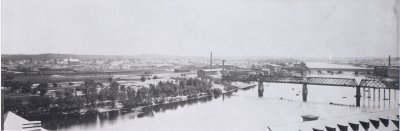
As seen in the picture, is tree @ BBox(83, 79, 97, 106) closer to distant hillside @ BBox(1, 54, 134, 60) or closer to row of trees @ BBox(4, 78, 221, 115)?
row of trees @ BBox(4, 78, 221, 115)

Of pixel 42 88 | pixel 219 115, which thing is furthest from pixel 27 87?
pixel 219 115

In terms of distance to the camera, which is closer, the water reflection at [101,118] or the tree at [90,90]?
the tree at [90,90]

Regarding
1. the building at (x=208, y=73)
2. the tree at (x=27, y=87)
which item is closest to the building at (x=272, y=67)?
the building at (x=208, y=73)

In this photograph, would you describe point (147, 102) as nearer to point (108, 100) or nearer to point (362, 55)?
point (108, 100)

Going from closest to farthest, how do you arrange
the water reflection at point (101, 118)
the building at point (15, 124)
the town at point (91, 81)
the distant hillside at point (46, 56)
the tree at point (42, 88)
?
the building at point (15, 124)
the distant hillside at point (46, 56)
the town at point (91, 81)
the tree at point (42, 88)
the water reflection at point (101, 118)

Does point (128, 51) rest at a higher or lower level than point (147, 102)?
higher

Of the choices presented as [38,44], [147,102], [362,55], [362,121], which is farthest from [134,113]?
[362,55]

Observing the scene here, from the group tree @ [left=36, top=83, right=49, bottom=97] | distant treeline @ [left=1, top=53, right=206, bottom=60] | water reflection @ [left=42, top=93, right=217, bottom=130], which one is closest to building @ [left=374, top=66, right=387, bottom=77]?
water reflection @ [left=42, top=93, right=217, bottom=130]

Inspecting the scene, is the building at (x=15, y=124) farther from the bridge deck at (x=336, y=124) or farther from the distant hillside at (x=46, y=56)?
the bridge deck at (x=336, y=124)

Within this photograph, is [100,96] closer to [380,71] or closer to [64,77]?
[64,77]
